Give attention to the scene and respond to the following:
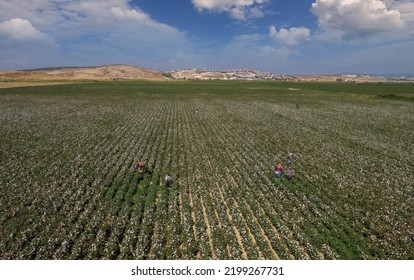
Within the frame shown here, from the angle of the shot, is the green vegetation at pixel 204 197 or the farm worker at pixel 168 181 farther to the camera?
the farm worker at pixel 168 181

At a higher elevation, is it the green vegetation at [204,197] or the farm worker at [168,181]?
Answer: the farm worker at [168,181]

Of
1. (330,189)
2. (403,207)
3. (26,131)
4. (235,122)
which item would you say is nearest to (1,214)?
(330,189)

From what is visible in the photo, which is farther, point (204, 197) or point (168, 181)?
point (168, 181)

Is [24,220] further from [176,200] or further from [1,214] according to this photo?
[176,200]

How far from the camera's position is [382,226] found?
16.8 m

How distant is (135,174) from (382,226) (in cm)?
1780

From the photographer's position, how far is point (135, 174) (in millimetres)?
24594

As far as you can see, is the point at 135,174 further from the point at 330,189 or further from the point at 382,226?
the point at 382,226

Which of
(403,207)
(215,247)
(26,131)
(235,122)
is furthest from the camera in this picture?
(235,122)

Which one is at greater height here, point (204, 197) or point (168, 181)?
point (168, 181)

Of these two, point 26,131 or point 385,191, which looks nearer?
point 385,191

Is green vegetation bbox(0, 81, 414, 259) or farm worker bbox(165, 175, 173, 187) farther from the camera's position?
farm worker bbox(165, 175, 173, 187)

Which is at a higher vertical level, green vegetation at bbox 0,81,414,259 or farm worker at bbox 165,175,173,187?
farm worker at bbox 165,175,173,187

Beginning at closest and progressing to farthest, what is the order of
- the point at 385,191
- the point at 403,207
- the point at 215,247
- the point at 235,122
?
the point at 215,247, the point at 403,207, the point at 385,191, the point at 235,122
